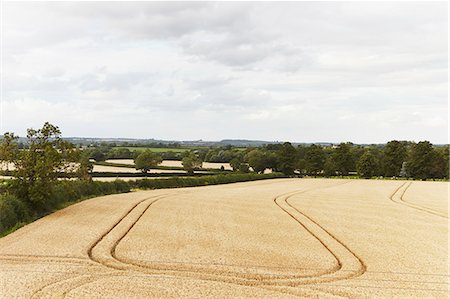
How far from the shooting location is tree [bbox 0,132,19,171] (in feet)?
115

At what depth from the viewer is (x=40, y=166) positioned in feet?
114

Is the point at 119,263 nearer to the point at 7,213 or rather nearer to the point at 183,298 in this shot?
the point at 183,298

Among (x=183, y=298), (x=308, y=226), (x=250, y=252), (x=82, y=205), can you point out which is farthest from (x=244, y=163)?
(x=183, y=298)

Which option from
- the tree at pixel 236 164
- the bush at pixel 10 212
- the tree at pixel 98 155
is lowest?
the bush at pixel 10 212

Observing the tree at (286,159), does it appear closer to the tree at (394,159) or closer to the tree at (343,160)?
the tree at (343,160)

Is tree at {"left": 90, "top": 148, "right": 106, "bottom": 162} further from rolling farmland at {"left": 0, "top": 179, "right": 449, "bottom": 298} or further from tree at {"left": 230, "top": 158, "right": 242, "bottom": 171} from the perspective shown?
rolling farmland at {"left": 0, "top": 179, "right": 449, "bottom": 298}

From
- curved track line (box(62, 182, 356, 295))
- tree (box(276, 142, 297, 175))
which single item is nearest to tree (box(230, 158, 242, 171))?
tree (box(276, 142, 297, 175))

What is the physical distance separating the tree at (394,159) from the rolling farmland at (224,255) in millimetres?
78998

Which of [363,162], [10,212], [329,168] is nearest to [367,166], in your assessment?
[363,162]

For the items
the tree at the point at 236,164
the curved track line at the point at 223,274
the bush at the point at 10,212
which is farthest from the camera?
the tree at the point at 236,164

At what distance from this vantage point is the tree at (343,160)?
11769cm

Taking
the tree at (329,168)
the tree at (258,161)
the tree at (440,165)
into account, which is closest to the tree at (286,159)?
the tree at (258,161)

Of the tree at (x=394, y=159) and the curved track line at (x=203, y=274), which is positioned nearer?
the curved track line at (x=203, y=274)

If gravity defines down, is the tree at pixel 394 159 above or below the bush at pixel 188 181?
above
